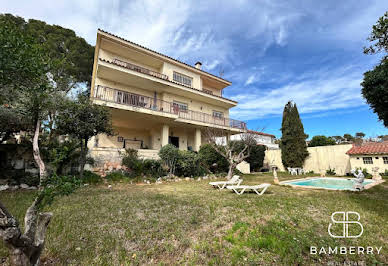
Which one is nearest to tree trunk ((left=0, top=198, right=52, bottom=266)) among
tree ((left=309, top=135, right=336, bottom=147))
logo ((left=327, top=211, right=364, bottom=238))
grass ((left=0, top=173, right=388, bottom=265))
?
grass ((left=0, top=173, right=388, bottom=265))

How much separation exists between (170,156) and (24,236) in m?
9.20

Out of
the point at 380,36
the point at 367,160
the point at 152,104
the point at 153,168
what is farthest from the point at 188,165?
the point at 367,160

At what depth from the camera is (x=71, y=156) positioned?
9.09 metres

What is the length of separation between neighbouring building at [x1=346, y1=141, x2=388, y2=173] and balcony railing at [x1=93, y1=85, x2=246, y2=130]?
9670mm

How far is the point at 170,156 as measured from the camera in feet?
36.3

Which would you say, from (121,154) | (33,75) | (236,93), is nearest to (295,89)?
(236,93)

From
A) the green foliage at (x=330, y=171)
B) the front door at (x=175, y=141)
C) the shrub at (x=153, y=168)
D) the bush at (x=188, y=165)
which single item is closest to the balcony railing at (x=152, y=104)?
the front door at (x=175, y=141)

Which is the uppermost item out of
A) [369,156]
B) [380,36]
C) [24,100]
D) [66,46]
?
[66,46]

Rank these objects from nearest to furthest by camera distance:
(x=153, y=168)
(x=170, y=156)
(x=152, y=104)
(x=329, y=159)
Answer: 1. (x=170, y=156)
2. (x=153, y=168)
3. (x=152, y=104)
4. (x=329, y=159)

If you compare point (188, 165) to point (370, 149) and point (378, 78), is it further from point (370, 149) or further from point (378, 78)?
point (370, 149)

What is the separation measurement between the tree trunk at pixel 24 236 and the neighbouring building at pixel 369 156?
19.6 meters

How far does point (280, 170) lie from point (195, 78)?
1456cm

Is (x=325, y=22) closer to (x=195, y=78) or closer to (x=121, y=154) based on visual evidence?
(x=195, y=78)

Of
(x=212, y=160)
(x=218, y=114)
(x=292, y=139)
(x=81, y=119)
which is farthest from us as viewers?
(x=218, y=114)
